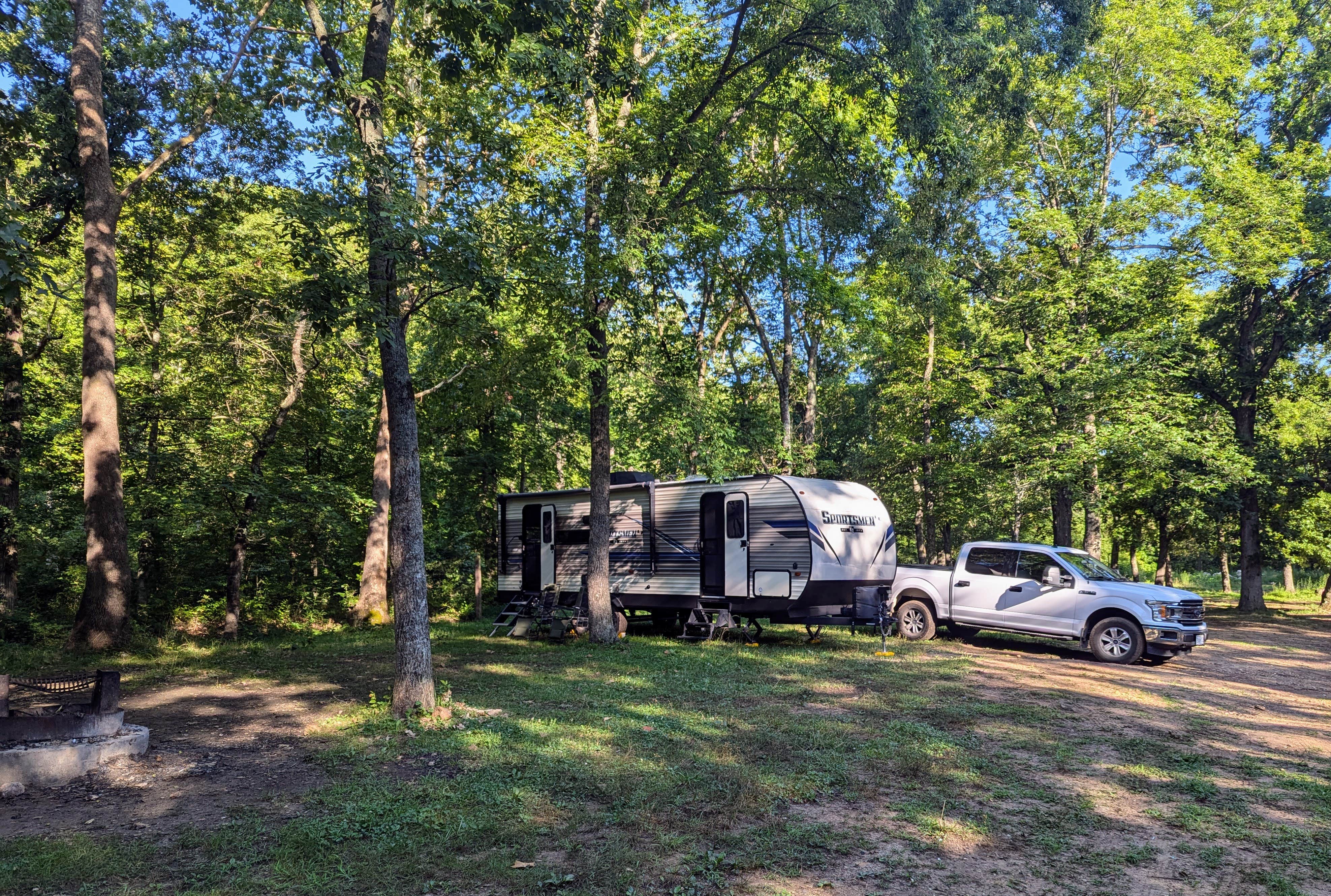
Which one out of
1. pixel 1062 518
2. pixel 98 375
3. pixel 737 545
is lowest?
pixel 737 545

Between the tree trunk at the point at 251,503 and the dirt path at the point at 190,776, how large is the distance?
761 centimetres

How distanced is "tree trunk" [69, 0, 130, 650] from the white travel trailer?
7182mm

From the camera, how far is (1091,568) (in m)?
13.0

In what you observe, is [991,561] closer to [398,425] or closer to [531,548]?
[531,548]

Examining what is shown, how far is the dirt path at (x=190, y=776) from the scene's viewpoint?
16.2ft

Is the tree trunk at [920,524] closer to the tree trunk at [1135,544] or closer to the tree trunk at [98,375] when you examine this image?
the tree trunk at [1135,544]

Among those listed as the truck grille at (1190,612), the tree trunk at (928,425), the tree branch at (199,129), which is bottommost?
the truck grille at (1190,612)

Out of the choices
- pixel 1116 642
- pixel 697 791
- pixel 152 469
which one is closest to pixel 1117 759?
pixel 697 791

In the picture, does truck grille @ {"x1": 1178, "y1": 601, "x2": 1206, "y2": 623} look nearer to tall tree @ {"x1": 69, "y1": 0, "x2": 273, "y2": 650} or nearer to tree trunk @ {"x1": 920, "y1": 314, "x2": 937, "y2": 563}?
tree trunk @ {"x1": 920, "y1": 314, "x2": 937, "y2": 563}

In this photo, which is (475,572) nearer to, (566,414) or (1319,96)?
(566,414)

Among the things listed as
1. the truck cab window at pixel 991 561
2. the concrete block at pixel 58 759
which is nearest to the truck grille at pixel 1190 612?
the truck cab window at pixel 991 561

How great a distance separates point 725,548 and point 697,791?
28.3 feet

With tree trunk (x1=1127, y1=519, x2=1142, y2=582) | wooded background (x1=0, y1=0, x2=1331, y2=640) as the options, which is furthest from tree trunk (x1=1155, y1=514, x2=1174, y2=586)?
wooded background (x1=0, y1=0, x2=1331, y2=640)

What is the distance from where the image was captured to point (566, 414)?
17.4m
